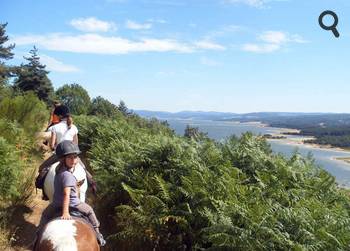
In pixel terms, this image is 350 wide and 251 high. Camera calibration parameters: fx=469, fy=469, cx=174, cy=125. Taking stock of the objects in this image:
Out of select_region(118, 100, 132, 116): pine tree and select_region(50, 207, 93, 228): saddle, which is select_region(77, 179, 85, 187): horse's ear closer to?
select_region(50, 207, 93, 228): saddle

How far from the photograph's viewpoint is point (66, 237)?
16.5 feet

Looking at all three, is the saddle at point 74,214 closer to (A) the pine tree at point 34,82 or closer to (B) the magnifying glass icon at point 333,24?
(B) the magnifying glass icon at point 333,24

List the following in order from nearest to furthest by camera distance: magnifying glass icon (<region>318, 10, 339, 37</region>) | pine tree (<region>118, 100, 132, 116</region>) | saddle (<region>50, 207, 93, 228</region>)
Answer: magnifying glass icon (<region>318, 10, 339, 37</region>) → saddle (<region>50, 207, 93, 228</region>) → pine tree (<region>118, 100, 132, 116</region>)

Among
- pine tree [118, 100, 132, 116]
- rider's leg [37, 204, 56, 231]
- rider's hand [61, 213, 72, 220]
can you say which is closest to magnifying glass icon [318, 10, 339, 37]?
rider's hand [61, 213, 72, 220]

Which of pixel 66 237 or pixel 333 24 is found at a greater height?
pixel 333 24

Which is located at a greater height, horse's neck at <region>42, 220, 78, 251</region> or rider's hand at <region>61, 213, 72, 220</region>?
rider's hand at <region>61, 213, 72, 220</region>

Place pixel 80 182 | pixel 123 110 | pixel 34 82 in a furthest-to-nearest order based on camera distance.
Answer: pixel 123 110, pixel 34 82, pixel 80 182

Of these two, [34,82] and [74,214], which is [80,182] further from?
[34,82]

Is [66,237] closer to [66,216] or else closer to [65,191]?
[66,216]

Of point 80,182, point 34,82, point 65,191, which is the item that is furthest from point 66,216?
point 34,82

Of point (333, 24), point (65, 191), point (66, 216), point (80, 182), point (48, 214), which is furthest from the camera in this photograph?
point (80, 182)

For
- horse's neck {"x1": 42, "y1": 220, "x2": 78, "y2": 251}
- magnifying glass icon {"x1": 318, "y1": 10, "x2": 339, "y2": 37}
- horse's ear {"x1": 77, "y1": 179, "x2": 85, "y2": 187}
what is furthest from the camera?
horse's ear {"x1": 77, "y1": 179, "x2": 85, "y2": 187}

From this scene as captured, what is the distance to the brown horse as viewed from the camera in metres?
4.94

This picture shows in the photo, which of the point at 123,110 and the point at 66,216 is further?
the point at 123,110
